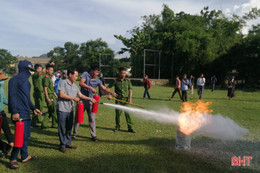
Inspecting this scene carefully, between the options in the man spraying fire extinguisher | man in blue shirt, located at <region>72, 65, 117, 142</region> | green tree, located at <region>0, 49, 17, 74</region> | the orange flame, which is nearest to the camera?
the man spraying fire extinguisher

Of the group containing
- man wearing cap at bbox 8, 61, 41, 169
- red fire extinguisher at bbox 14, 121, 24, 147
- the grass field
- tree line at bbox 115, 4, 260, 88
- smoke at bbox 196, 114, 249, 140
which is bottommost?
the grass field

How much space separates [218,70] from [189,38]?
820cm

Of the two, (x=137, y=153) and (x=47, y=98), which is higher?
(x=47, y=98)

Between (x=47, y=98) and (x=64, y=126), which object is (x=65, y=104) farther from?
(x=47, y=98)

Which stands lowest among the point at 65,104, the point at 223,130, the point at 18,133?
the point at 223,130

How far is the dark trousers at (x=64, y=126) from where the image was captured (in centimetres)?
564

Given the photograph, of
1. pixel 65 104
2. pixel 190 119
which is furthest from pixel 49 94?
pixel 190 119

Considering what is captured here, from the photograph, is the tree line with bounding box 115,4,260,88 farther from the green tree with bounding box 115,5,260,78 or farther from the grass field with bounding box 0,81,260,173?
the grass field with bounding box 0,81,260,173

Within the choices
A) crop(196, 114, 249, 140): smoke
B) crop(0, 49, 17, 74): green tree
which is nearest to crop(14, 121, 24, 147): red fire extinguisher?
crop(196, 114, 249, 140): smoke

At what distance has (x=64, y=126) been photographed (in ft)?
18.8

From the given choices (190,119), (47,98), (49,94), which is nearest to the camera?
(190,119)

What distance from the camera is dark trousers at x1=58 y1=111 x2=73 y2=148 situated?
564 cm

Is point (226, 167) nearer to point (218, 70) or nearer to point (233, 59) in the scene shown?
point (233, 59)

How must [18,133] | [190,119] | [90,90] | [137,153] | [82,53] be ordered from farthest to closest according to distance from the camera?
1. [82,53]
2. [90,90]
3. [190,119]
4. [137,153]
5. [18,133]
